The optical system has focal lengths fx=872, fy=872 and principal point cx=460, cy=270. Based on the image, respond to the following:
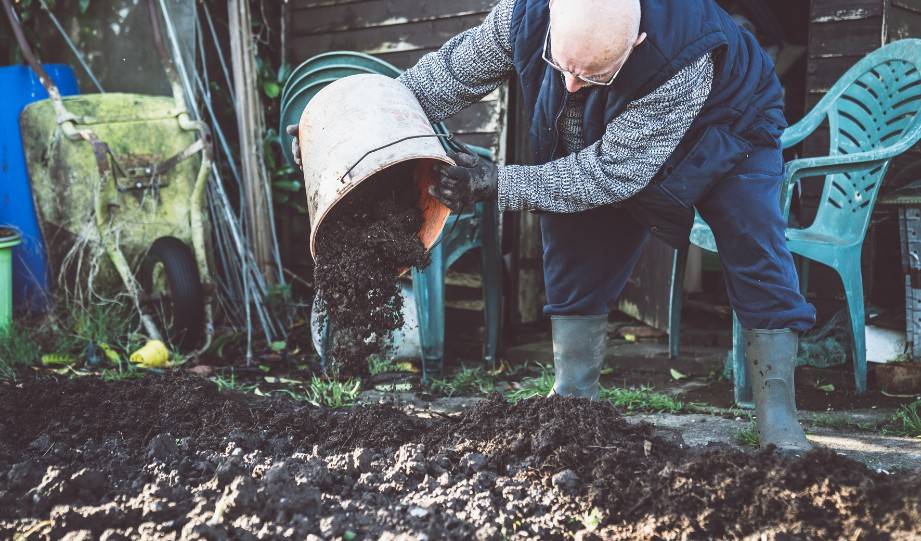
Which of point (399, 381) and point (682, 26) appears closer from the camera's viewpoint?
point (682, 26)

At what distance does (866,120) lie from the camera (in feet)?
11.2

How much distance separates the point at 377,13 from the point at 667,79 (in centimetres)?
288

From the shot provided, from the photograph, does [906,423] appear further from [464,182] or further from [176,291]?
[176,291]

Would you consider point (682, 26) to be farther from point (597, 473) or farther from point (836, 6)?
point (836, 6)

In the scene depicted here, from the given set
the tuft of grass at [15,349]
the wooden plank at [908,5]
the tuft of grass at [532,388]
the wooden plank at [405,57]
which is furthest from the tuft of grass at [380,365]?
the wooden plank at [908,5]

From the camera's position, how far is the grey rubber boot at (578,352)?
2664 mm

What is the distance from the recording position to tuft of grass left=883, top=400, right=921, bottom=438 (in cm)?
265

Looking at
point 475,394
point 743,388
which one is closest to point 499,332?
point 475,394

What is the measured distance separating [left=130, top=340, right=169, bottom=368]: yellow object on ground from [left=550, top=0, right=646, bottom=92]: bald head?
2.44 meters

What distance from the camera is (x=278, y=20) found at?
507 cm

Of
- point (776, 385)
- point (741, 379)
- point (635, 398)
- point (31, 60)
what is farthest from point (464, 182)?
point (31, 60)

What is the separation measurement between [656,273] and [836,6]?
55.2 inches

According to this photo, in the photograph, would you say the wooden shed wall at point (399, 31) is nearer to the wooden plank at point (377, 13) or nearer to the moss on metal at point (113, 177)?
the wooden plank at point (377, 13)

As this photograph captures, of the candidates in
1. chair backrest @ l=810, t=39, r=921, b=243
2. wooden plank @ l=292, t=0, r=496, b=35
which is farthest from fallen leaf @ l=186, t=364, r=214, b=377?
chair backrest @ l=810, t=39, r=921, b=243
